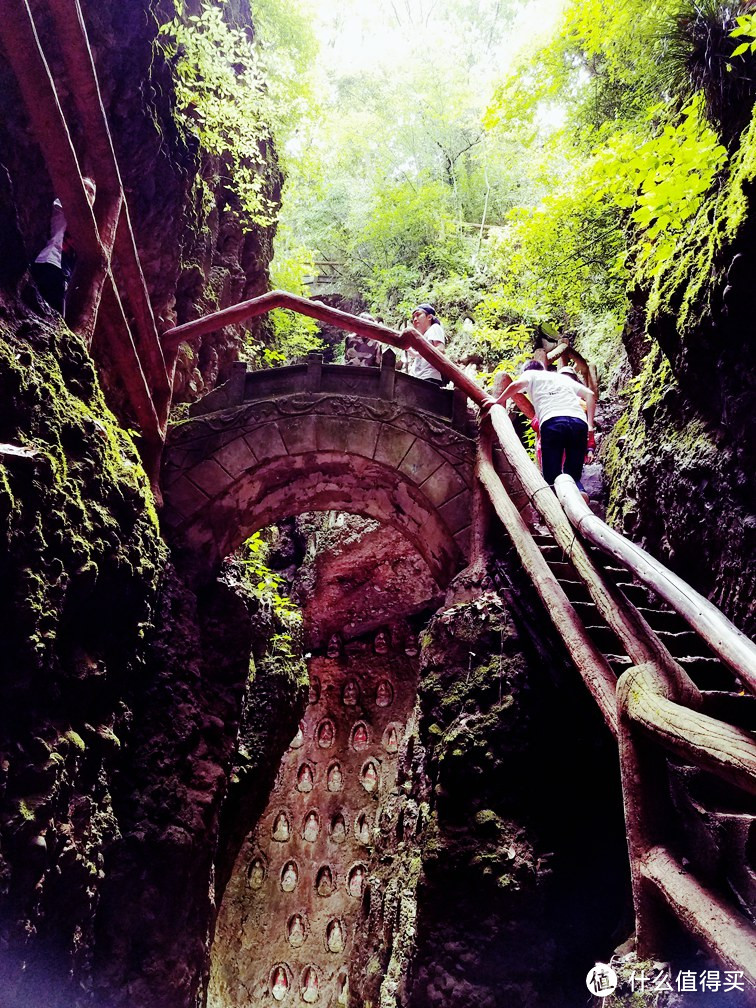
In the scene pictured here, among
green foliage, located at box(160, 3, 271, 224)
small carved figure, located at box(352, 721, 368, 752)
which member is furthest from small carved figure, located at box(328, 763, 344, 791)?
green foliage, located at box(160, 3, 271, 224)

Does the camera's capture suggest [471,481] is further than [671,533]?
Yes

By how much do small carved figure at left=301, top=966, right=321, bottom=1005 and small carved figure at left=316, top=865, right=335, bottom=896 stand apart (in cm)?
109

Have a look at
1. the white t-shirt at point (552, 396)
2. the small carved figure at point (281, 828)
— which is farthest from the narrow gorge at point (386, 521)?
the small carved figure at point (281, 828)

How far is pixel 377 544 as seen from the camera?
1233 cm

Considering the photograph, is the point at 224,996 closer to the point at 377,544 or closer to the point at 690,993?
the point at 377,544

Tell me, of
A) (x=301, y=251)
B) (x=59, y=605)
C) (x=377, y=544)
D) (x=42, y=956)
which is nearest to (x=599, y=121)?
(x=301, y=251)

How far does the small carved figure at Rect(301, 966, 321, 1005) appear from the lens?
9203 millimetres

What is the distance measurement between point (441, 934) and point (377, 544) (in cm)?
860

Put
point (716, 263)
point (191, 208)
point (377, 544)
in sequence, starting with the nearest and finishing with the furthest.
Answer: point (716, 263) → point (191, 208) → point (377, 544)

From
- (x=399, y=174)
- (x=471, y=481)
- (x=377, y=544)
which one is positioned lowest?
(x=471, y=481)

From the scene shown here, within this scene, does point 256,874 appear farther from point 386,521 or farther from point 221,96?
point 221,96

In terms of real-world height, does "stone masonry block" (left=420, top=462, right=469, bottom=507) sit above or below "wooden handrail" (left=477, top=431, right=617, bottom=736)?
above

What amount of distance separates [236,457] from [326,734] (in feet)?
25.9

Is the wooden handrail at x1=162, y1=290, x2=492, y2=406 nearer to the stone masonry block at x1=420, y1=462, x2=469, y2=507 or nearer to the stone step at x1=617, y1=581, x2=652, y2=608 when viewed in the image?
the stone masonry block at x1=420, y1=462, x2=469, y2=507
